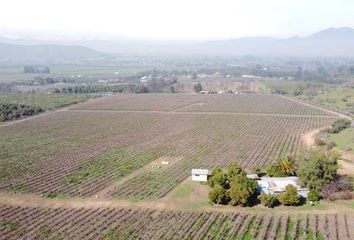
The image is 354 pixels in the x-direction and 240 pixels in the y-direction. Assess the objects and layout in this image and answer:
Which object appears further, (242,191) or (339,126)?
(339,126)

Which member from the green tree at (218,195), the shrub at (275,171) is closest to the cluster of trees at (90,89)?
the shrub at (275,171)

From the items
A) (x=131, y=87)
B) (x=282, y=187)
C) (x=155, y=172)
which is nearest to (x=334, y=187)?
(x=282, y=187)

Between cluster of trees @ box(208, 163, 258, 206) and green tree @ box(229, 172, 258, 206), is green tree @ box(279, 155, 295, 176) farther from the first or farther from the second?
green tree @ box(229, 172, 258, 206)

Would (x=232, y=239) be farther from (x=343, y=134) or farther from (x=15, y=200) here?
(x=343, y=134)

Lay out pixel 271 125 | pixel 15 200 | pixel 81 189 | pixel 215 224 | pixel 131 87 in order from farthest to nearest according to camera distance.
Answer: pixel 131 87, pixel 271 125, pixel 81 189, pixel 15 200, pixel 215 224

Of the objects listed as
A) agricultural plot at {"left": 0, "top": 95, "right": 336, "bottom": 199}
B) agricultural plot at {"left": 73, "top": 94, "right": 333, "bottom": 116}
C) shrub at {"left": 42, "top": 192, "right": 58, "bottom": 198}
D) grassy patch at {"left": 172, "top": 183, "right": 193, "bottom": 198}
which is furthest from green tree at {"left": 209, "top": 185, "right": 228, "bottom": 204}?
agricultural plot at {"left": 73, "top": 94, "right": 333, "bottom": 116}

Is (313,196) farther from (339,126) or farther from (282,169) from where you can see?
(339,126)

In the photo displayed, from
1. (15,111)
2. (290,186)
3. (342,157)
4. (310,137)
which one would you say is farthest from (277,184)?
(15,111)
